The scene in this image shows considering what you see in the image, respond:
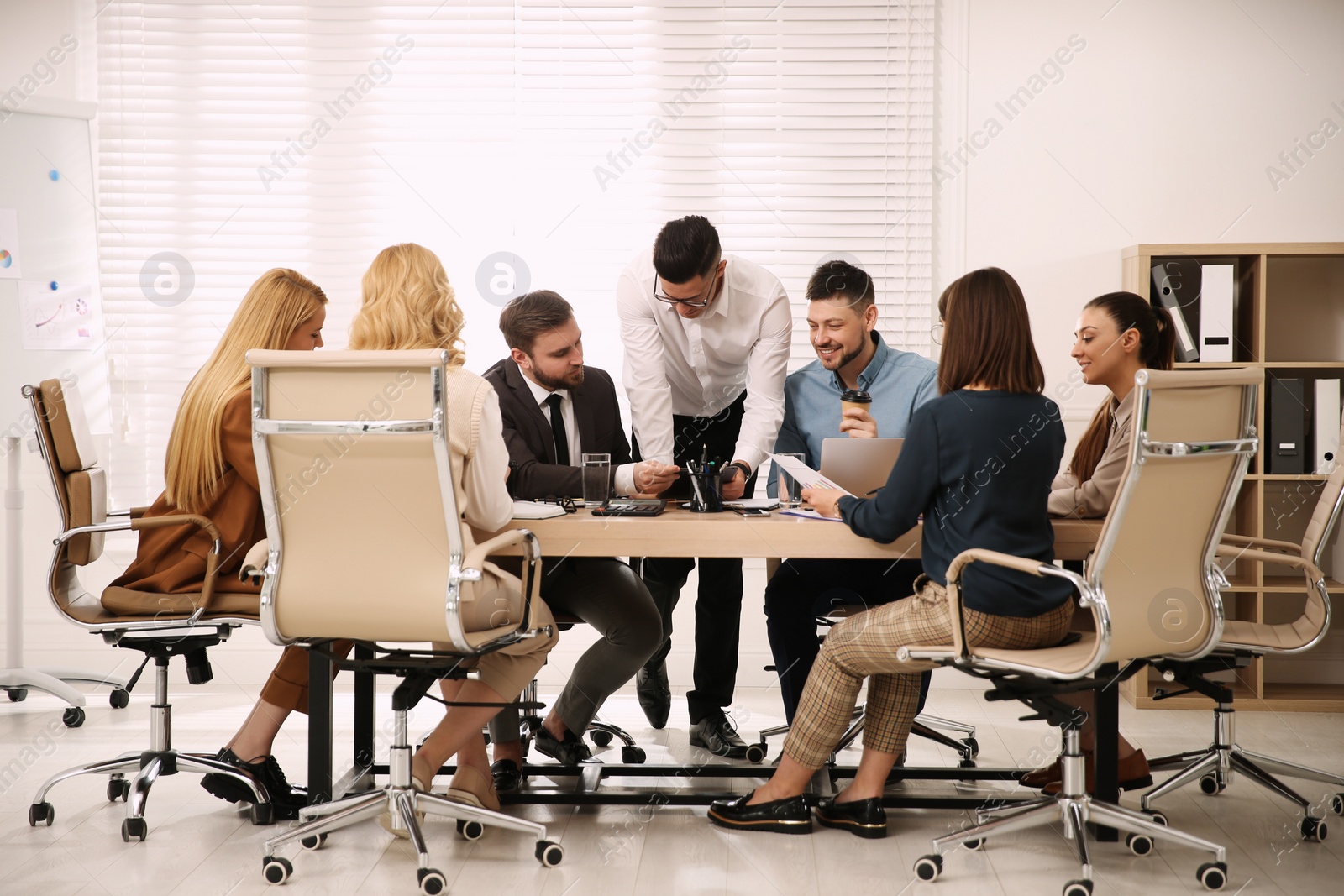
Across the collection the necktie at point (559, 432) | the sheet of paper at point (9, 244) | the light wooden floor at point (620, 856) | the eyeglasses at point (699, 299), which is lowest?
the light wooden floor at point (620, 856)

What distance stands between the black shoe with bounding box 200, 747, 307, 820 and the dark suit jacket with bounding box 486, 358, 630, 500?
92 centimetres

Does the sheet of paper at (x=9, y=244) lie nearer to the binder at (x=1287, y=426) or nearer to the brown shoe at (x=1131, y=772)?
the brown shoe at (x=1131, y=772)

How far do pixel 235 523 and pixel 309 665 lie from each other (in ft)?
1.24

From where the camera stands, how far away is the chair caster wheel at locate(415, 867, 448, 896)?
216 cm

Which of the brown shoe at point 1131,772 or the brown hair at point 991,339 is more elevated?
the brown hair at point 991,339

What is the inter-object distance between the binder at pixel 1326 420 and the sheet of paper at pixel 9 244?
4565 mm

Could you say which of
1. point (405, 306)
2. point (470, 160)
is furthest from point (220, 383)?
point (470, 160)

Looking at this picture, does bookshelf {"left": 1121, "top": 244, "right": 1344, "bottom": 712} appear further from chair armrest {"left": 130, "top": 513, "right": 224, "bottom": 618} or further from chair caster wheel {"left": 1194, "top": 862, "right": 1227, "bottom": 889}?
chair armrest {"left": 130, "top": 513, "right": 224, "bottom": 618}

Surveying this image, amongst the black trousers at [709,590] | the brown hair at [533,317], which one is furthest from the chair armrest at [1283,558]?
the brown hair at [533,317]

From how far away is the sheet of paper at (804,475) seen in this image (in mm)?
2531

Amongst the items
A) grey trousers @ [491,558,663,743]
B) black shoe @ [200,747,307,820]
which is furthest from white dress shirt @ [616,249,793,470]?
black shoe @ [200,747,307,820]

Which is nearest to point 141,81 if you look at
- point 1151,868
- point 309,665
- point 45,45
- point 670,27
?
point 45,45

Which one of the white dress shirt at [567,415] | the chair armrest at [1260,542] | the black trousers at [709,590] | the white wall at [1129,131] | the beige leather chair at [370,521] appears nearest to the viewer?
the beige leather chair at [370,521]

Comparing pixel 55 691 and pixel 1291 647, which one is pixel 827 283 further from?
pixel 55 691
